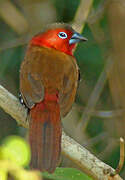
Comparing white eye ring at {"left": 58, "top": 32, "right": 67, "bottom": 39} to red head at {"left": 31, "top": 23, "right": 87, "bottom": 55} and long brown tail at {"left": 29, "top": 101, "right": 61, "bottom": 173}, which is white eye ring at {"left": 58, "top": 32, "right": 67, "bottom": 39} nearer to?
red head at {"left": 31, "top": 23, "right": 87, "bottom": 55}

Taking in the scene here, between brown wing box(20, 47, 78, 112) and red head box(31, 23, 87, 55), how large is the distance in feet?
0.72

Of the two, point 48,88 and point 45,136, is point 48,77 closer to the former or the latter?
point 48,88

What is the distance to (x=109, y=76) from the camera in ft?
15.1

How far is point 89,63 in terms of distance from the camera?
487cm

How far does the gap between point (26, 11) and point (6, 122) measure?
1.39 m

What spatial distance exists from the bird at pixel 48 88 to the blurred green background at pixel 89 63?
0.93 meters

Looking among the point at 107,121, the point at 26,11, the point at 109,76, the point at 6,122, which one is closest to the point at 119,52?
the point at 109,76

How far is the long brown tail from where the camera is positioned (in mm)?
1997

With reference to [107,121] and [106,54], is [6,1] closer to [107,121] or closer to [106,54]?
[106,54]

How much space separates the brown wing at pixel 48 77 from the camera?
2710 mm

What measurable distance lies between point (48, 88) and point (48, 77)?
0.13 meters

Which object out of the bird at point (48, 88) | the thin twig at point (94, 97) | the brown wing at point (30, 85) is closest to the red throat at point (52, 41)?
the bird at point (48, 88)

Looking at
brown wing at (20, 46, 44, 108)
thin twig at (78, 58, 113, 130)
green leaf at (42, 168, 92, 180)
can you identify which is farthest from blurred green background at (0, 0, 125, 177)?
green leaf at (42, 168, 92, 180)

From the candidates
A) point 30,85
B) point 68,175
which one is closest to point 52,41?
point 30,85
